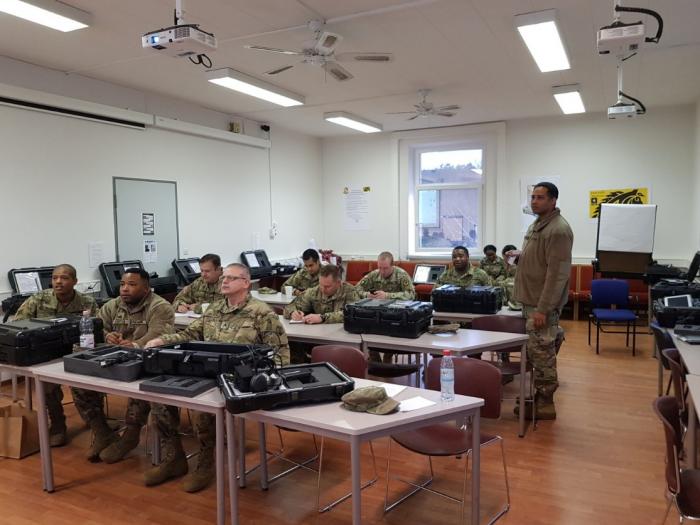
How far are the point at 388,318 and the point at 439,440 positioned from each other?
51.8 inches

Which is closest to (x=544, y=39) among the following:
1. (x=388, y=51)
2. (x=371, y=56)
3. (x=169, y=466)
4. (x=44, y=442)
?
(x=388, y=51)

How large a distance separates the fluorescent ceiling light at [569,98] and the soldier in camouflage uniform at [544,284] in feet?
10.4

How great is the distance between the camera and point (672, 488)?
2.09 meters

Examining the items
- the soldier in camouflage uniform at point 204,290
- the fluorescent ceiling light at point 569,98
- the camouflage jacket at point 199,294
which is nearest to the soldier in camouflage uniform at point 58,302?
the soldier in camouflage uniform at point 204,290

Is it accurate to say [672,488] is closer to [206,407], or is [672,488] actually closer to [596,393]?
[206,407]

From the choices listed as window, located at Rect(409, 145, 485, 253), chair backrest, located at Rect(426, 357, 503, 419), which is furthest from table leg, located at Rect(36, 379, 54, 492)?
window, located at Rect(409, 145, 485, 253)

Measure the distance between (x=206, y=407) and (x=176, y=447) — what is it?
96cm

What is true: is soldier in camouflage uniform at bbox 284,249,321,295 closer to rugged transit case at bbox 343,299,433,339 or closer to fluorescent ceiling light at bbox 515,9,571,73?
rugged transit case at bbox 343,299,433,339

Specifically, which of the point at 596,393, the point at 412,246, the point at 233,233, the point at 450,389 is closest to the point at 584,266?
the point at 412,246

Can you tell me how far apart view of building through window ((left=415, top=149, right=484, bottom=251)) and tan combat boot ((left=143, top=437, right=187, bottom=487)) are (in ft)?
24.1

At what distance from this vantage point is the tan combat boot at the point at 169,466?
10.7ft

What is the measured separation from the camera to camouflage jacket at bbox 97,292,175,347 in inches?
151

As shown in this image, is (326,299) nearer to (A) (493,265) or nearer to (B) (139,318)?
(B) (139,318)

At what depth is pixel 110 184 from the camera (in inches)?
248
